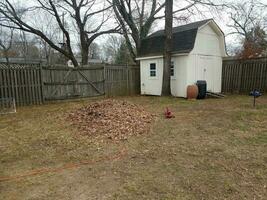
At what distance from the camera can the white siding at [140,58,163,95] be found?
14.2 metres

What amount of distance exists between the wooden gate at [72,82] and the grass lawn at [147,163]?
19.3 feet

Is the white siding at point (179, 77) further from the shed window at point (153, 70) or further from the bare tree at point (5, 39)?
the bare tree at point (5, 39)

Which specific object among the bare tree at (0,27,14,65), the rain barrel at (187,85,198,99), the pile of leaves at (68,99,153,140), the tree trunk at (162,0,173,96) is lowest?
the pile of leaves at (68,99,153,140)

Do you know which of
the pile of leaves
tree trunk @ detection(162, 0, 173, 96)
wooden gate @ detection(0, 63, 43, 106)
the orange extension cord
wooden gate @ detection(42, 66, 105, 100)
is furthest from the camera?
tree trunk @ detection(162, 0, 173, 96)

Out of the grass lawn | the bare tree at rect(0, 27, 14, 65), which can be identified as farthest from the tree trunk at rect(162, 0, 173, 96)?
the bare tree at rect(0, 27, 14, 65)

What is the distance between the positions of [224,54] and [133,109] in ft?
30.4

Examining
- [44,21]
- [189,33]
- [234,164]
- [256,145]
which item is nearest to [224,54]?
[189,33]

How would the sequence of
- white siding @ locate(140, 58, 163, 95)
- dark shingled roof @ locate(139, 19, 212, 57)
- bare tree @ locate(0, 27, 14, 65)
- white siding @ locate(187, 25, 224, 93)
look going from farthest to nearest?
bare tree @ locate(0, 27, 14, 65), white siding @ locate(140, 58, 163, 95), white siding @ locate(187, 25, 224, 93), dark shingled roof @ locate(139, 19, 212, 57)

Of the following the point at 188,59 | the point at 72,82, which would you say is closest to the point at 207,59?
the point at 188,59

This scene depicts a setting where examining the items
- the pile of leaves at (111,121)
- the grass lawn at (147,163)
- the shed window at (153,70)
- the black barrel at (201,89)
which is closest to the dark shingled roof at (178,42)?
the shed window at (153,70)

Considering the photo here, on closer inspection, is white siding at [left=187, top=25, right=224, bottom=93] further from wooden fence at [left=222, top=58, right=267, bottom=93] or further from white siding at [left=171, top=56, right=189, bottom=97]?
wooden fence at [left=222, top=58, right=267, bottom=93]

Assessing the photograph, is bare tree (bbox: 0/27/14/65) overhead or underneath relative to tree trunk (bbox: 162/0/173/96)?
overhead

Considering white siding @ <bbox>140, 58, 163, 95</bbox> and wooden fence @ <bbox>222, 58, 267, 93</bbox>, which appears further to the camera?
white siding @ <bbox>140, 58, 163, 95</bbox>

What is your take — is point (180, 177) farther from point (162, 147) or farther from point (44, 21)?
point (44, 21)
